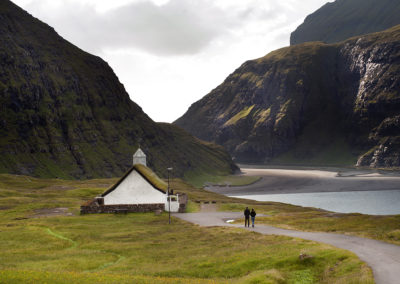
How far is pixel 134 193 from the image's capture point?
6719 cm

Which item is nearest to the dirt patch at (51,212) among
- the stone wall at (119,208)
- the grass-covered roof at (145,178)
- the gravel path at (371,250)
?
the stone wall at (119,208)

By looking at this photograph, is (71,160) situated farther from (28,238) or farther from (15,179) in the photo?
(28,238)

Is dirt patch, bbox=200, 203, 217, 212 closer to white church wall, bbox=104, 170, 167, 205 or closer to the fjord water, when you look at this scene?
white church wall, bbox=104, 170, 167, 205

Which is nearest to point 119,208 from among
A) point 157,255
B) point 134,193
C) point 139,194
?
point 134,193

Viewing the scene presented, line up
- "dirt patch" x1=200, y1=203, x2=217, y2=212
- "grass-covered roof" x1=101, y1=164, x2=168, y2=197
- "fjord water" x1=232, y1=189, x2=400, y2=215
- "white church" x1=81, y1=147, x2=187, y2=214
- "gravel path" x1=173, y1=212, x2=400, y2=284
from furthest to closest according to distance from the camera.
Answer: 1. "fjord water" x1=232, y1=189, x2=400, y2=215
2. "dirt patch" x1=200, y1=203, x2=217, y2=212
3. "grass-covered roof" x1=101, y1=164, x2=168, y2=197
4. "white church" x1=81, y1=147, x2=187, y2=214
5. "gravel path" x1=173, y1=212, x2=400, y2=284

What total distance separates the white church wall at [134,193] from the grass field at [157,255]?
40.0ft

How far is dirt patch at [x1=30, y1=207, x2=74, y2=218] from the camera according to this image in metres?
60.8

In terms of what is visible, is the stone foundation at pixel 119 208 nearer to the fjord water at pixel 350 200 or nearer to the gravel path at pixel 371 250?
the gravel path at pixel 371 250

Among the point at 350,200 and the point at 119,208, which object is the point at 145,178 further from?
the point at 350,200

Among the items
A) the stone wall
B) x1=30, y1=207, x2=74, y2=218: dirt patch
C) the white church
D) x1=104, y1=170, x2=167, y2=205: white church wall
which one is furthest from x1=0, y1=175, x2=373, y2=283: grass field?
x1=104, y1=170, x2=167, y2=205: white church wall

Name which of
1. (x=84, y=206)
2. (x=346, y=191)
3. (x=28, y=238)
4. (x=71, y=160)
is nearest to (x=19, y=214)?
(x=84, y=206)

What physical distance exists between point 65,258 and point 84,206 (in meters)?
32.5

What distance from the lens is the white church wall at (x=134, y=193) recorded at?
66.8 metres

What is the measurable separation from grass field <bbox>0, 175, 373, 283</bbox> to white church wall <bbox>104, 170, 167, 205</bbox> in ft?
40.0
